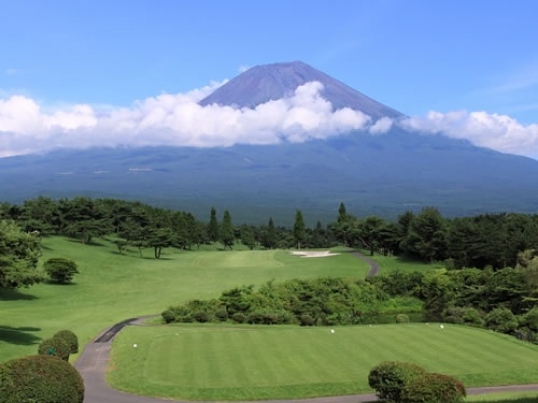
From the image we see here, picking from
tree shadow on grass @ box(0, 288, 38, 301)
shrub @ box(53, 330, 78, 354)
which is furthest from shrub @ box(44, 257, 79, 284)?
shrub @ box(53, 330, 78, 354)

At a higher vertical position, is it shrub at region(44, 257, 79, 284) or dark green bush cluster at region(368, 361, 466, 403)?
dark green bush cluster at region(368, 361, 466, 403)

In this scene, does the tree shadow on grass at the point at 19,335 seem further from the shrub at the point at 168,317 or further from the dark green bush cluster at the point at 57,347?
the shrub at the point at 168,317

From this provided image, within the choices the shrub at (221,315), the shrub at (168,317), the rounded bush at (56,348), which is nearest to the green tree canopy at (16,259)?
the rounded bush at (56,348)

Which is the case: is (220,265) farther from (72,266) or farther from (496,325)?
(496,325)

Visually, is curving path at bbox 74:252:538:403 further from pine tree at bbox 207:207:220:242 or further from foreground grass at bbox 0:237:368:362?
pine tree at bbox 207:207:220:242

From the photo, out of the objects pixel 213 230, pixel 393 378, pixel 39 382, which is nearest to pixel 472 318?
pixel 393 378

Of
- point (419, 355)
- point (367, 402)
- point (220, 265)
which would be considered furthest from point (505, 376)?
point (220, 265)
